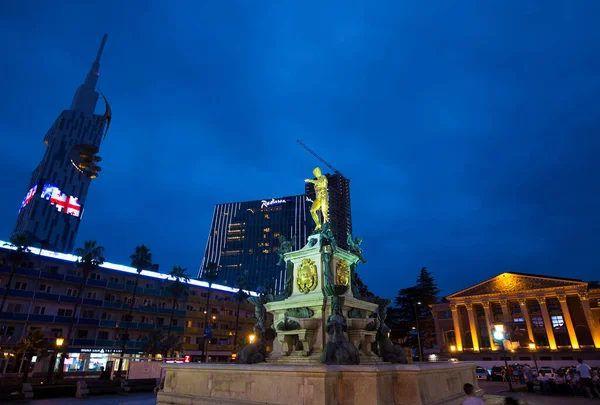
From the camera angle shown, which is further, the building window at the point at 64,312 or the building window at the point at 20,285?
the building window at the point at 64,312

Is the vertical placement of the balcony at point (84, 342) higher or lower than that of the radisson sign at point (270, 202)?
lower

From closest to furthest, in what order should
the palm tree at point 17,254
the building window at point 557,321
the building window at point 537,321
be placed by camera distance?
the palm tree at point 17,254 → the building window at point 557,321 → the building window at point 537,321

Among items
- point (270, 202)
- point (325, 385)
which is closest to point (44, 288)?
point (325, 385)

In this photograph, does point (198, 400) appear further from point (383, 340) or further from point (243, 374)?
point (383, 340)

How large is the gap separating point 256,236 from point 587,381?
11010 centimetres

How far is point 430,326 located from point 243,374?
7409cm

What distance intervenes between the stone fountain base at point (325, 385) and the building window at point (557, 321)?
6484cm

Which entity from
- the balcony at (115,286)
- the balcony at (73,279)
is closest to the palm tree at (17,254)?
the balcony at (73,279)

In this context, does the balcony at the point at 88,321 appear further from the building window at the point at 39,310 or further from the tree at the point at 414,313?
the tree at the point at 414,313

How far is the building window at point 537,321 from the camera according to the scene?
6022 centimetres

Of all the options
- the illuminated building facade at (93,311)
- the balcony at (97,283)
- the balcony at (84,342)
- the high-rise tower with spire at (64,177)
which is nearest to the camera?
the illuminated building facade at (93,311)

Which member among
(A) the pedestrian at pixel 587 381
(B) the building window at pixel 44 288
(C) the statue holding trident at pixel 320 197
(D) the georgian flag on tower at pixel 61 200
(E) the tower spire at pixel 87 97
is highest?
(E) the tower spire at pixel 87 97

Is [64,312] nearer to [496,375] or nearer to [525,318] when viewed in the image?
[496,375]

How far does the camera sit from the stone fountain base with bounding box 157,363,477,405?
8.06 metres
